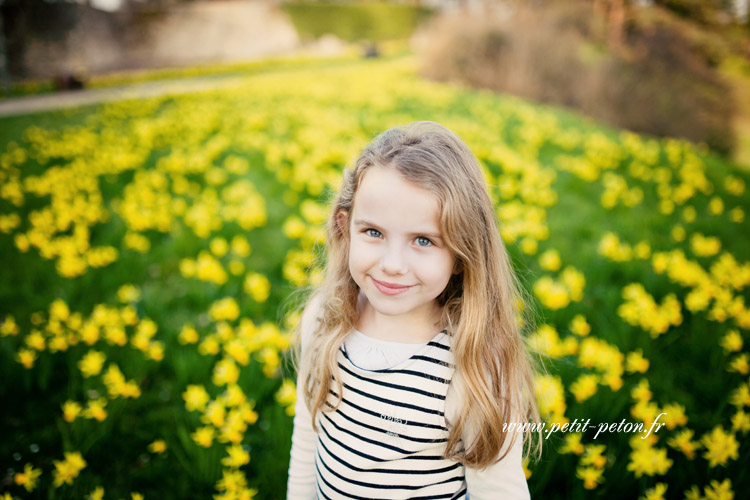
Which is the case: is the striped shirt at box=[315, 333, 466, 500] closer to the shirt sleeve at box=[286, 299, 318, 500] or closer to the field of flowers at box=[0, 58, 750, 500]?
the shirt sleeve at box=[286, 299, 318, 500]

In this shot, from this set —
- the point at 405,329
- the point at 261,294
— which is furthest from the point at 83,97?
the point at 405,329

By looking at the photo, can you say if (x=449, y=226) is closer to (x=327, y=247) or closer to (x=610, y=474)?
(x=327, y=247)

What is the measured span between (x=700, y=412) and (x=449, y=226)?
1470mm

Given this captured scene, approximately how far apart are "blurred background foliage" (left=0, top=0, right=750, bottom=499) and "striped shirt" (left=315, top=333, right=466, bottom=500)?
0.46 meters

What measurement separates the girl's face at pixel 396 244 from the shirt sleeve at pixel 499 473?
10.0 inches

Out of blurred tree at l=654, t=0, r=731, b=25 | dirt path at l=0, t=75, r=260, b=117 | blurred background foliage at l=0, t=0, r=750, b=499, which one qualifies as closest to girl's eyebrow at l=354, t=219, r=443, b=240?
blurred background foliage at l=0, t=0, r=750, b=499

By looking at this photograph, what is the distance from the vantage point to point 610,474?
139 cm

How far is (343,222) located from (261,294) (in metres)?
1.32

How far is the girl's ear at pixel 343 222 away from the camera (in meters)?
1.20

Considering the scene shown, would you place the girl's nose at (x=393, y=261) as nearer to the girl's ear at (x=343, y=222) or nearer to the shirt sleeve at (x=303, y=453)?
the girl's ear at (x=343, y=222)

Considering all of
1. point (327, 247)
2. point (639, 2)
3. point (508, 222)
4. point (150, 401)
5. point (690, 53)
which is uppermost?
point (639, 2)

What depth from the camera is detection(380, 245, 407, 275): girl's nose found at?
0.95 meters

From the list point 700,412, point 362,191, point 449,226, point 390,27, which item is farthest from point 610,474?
point 390,27

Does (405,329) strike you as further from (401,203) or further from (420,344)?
(401,203)
